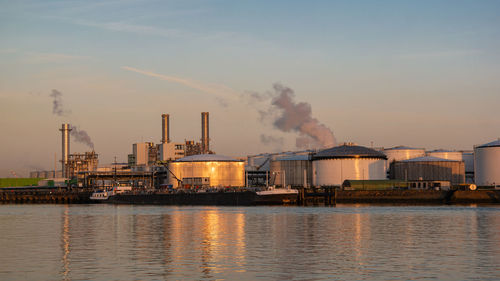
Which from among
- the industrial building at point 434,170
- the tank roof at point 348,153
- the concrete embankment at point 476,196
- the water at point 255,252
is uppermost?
the tank roof at point 348,153

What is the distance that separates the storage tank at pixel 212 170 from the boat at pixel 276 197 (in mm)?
43035

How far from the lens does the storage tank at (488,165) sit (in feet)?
532

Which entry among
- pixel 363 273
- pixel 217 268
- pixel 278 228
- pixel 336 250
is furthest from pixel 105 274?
pixel 278 228

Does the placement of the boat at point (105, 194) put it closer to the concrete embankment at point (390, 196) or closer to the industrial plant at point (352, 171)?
the industrial plant at point (352, 171)

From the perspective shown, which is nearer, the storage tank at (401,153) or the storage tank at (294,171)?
the storage tank at (294,171)

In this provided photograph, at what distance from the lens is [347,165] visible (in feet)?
554

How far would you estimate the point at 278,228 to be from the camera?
6631 cm

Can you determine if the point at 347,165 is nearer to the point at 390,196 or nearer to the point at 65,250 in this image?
the point at 390,196

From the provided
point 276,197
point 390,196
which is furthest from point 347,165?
point 276,197

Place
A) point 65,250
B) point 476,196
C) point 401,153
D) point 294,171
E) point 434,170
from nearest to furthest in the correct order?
point 65,250 → point 476,196 → point 434,170 → point 294,171 → point 401,153

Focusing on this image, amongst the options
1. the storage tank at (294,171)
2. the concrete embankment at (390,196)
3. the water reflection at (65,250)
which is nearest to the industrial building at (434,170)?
the concrete embankment at (390,196)

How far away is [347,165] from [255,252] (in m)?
126

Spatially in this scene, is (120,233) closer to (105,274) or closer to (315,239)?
(315,239)

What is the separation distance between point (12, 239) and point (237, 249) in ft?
70.6
